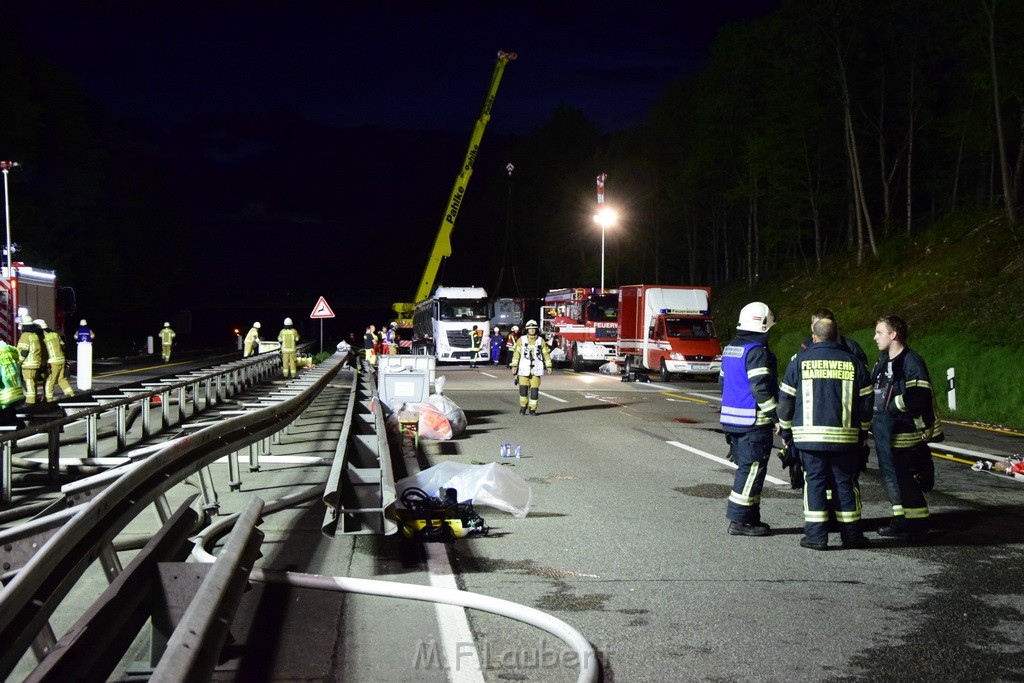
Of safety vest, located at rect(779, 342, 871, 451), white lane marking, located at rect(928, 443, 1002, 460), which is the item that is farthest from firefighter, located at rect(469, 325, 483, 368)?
safety vest, located at rect(779, 342, 871, 451)

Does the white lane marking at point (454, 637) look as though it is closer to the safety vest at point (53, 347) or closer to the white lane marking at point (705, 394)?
the safety vest at point (53, 347)

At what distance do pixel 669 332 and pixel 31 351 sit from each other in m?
17.1

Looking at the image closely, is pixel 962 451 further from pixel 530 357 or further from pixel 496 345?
pixel 496 345

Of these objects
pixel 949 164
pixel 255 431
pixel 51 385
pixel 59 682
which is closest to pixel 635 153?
pixel 949 164

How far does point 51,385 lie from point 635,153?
200 feet

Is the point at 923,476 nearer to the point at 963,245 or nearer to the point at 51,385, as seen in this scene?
the point at 51,385

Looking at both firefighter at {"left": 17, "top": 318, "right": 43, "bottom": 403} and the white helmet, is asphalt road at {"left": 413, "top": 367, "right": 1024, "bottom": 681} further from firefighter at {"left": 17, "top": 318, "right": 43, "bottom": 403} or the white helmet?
firefighter at {"left": 17, "top": 318, "right": 43, "bottom": 403}

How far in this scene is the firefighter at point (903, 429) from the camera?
8102mm

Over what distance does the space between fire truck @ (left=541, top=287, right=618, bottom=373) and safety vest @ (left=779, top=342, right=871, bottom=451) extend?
28.6 meters

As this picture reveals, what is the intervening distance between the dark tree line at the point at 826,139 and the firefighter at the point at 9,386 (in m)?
28.3

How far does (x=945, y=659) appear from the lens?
5148mm

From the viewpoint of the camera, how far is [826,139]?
49.0 m

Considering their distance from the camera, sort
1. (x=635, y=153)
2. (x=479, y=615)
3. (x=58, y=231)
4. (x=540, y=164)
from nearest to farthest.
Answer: (x=479, y=615), (x=58, y=231), (x=635, y=153), (x=540, y=164)

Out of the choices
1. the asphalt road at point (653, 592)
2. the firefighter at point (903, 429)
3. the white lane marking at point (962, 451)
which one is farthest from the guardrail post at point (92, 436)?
the white lane marking at point (962, 451)
